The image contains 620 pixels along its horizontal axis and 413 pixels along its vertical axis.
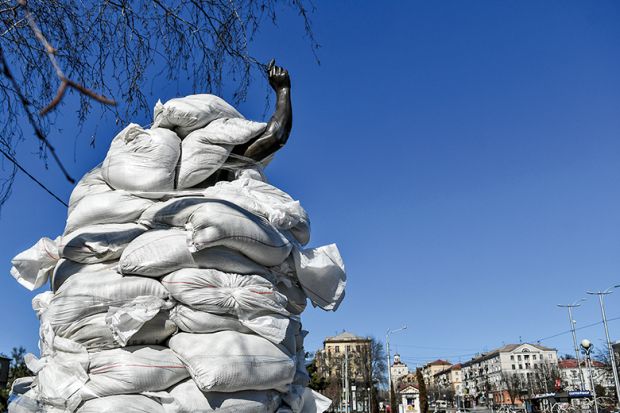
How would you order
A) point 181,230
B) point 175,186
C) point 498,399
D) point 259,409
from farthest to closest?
1. point 498,399
2. point 175,186
3. point 181,230
4. point 259,409

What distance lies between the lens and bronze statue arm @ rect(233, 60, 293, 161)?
4.14m

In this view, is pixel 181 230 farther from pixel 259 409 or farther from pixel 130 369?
pixel 259 409

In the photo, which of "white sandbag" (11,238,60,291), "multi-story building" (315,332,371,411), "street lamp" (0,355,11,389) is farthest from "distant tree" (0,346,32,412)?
"multi-story building" (315,332,371,411)

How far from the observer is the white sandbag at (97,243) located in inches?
129

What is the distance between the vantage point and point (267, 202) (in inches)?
145

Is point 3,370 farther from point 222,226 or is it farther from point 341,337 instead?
point 341,337

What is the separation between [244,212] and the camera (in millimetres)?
3391

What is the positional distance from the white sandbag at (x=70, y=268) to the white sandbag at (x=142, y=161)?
54 centimetres

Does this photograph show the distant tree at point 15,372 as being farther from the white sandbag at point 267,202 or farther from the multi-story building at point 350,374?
the multi-story building at point 350,374

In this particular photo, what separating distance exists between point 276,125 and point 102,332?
2.01m

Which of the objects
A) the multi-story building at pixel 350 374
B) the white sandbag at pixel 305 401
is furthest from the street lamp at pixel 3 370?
the multi-story building at pixel 350 374

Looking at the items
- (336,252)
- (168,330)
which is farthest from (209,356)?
(336,252)

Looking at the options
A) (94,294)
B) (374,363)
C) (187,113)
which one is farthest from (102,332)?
(374,363)

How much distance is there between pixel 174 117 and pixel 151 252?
1.18 meters
